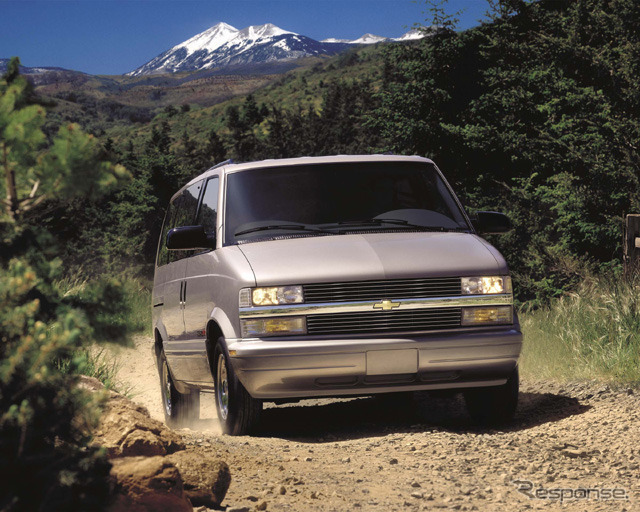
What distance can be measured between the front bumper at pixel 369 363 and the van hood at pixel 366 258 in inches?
17.0

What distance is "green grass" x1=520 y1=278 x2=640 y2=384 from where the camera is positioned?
8.52m

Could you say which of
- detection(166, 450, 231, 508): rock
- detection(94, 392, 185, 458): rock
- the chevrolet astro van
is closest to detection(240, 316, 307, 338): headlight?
the chevrolet astro van

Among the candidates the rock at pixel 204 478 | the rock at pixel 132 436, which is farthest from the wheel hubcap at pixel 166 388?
the rock at pixel 204 478

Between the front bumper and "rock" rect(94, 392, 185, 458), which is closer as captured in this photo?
"rock" rect(94, 392, 185, 458)

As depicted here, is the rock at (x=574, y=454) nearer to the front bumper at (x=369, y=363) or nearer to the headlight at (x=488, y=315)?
the front bumper at (x=369, y=363)

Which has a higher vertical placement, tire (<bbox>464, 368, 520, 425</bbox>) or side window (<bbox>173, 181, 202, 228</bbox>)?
side window (<bbox>173, 181, 202, 228</bbox>)

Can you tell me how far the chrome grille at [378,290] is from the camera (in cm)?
638

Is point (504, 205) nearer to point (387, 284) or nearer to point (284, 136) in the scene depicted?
point (387, 284)

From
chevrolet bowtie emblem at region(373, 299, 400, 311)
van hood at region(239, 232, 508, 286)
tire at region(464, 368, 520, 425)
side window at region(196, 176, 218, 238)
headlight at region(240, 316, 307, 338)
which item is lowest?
tire at region(464, 368, 520, 425)

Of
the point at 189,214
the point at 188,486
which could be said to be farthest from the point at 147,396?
the point at 188,486

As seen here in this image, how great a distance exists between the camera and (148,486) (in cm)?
393

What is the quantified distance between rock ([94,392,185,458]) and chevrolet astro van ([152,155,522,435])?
0.97 meters

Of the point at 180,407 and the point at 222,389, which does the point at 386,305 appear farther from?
the point at 180,407

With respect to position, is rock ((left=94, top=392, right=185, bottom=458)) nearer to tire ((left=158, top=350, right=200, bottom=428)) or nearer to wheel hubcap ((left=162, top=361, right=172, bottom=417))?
tire ((left=158, top=350, right=200, bottom=428))
